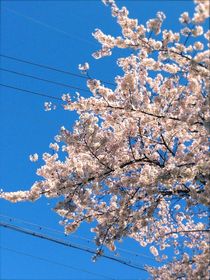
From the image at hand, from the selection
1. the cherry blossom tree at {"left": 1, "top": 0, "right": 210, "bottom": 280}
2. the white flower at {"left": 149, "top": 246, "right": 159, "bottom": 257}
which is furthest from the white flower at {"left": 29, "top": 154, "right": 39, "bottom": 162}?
the white flower at {"left": 149, "top": 246, "right": 159, "bottom": 257}

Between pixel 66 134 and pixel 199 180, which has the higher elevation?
pixel 66 134

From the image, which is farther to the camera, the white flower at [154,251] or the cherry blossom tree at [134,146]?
the white flower at [154,251]

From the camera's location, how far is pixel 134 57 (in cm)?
919

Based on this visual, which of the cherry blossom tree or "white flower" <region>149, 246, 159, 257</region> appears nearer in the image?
Answer: the cherry blossom tree

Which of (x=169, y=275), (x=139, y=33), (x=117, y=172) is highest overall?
(x=139, y=33)

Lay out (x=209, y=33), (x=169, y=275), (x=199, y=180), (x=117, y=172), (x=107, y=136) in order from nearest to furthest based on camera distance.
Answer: (x=209, y=33), (x=199, y=180), (x=117, y=172), (x=107, y=136), (x=169, y=275)

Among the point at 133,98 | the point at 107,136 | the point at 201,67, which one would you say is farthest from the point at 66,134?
the point at 201,67

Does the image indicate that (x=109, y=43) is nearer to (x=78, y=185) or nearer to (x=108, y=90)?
(x=108, y=90)

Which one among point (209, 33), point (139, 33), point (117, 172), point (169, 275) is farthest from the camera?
point (169, 275)

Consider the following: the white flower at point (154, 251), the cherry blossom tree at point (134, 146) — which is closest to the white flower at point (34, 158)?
the cherry blossom tree at point (134, 146)

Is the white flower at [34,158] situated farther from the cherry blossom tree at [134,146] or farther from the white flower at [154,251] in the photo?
the white flower at [154,251]

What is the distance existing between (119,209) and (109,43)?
3599 mm

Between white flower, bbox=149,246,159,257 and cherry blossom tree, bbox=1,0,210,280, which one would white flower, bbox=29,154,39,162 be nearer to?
cherry blossom tree, bbox=1,0,210,280

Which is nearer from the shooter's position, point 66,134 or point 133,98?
point 133,98
